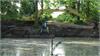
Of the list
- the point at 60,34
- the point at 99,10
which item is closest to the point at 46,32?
the point at 60,34

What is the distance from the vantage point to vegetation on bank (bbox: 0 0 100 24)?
434 inches

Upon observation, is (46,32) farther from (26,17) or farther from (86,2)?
(86,2)

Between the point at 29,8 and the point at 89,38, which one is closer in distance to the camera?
the point at 89,38

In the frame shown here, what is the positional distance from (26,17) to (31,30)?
49cm

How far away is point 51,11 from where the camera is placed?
10953mm

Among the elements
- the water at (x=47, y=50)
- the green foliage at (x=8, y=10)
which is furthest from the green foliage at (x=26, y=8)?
the water at (x=47, y=50)

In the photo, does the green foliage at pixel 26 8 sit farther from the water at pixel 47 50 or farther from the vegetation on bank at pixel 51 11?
the water at pixel 47 50

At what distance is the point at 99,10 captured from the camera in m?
11.1

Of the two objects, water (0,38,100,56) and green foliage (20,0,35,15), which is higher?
green foliage (20,0,35,15)

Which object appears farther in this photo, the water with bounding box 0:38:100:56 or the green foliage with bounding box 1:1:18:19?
the green foliage with bounding box 1:1:18:19

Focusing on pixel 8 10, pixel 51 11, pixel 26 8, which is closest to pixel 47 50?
pixel 51 11

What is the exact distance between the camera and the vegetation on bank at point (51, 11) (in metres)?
11.0

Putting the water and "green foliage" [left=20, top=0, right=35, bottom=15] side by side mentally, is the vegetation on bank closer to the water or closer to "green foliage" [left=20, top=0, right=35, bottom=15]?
"green foliage" [left=20, top=0, right=35, bottom=15]

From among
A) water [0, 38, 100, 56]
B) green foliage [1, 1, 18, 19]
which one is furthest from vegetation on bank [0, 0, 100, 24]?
Result: water [0, 38, 100, 56]
